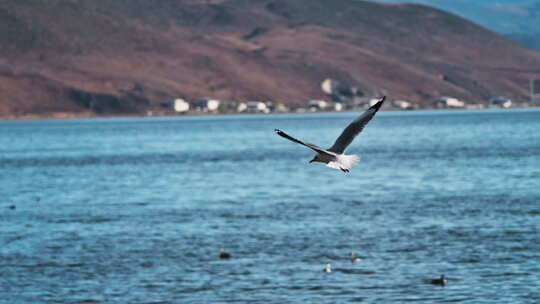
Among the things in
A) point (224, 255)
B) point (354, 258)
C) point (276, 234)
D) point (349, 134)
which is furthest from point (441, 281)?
point (349, 134)

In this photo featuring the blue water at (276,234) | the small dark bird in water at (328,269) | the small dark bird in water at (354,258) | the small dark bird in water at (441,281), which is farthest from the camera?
the small dark bird in water at (354,258)

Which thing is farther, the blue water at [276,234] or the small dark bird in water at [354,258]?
the small dark bird in water at [354,258]

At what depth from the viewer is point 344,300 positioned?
27.9 meters

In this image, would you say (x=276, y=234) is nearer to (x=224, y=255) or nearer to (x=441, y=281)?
(x=224, y=255)

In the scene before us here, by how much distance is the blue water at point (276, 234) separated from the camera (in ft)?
97.0

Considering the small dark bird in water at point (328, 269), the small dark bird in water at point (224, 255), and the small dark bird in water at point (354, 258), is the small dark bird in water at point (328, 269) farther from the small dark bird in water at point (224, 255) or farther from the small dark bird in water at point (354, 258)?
the small dark bird in water at point (224, 255)

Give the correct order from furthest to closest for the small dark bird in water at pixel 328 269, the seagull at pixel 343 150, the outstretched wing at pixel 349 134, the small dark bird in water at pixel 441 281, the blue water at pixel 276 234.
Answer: the small dark bird in water at pixel 328 269 < the blue water at pixel 276 234 < the small dark bird in water at pixel 441 281 < the outstretched wing at pixel 349 134 < the seagull at pixel 343 150

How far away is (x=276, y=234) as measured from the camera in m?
39.5

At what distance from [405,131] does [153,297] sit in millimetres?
135248

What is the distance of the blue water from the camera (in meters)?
29.6

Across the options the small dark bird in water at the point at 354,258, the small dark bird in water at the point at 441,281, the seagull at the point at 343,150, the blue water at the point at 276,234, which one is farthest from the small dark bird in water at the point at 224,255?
the seagull at the point at 343,150

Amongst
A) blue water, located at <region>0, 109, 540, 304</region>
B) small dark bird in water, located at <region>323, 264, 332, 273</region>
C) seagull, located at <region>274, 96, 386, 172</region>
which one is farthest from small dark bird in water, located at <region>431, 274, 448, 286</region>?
seagull, located at <region>274, 96, 386, 172</region>

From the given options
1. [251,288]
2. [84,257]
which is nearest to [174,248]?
[84,257]

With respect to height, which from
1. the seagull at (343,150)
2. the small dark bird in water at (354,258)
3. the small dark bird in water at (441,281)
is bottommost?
the small dark bird in water at (441,281)
